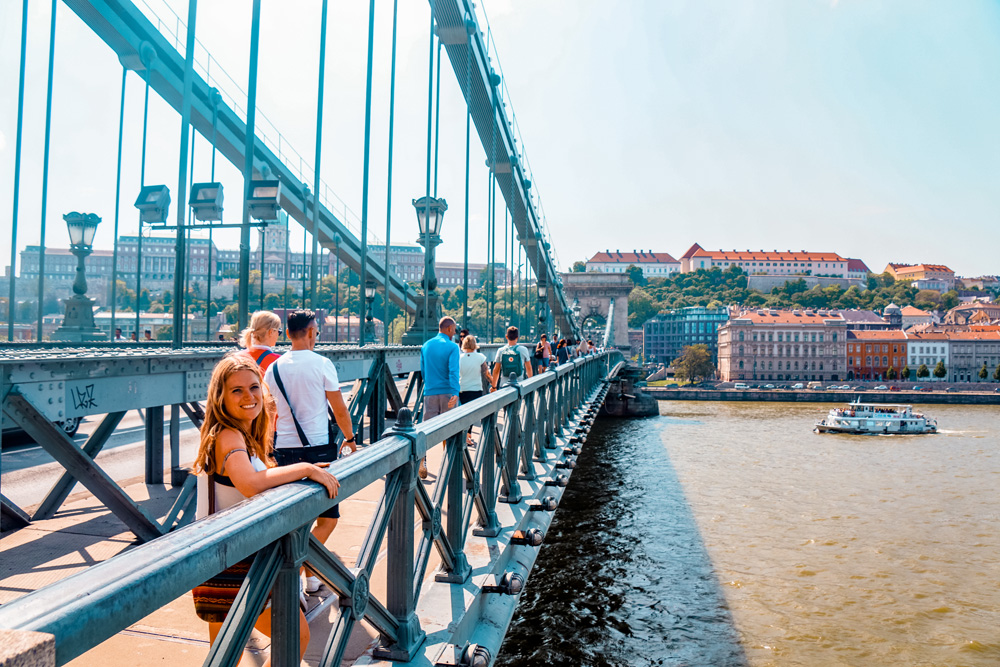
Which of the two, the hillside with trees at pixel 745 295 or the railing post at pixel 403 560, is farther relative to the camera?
the hillside with trees at pixel 745 295

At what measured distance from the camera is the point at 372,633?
2.62m

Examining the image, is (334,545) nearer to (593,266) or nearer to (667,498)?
(667,498)

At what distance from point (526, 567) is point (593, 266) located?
11996 cm

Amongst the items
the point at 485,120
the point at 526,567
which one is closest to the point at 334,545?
the point at 526,567

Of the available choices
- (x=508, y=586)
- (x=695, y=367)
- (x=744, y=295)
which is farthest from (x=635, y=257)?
(x=508, y=586)

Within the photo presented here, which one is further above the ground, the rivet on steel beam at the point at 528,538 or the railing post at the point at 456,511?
the railing post at the point at 456,511

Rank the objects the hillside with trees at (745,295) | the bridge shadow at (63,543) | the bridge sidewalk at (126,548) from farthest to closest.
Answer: the hillside with trees at (745,295) < the bridge shadow at (63,543) < the bridge sidewalk at (126,548)

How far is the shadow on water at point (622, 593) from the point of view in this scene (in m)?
7.79

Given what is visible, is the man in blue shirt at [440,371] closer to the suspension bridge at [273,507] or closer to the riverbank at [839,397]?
the suspension bridge at [273,507]

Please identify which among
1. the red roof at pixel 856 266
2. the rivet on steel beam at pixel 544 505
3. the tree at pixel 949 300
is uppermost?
the red roof at pixel 856 266

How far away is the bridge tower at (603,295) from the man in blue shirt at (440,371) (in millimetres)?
48168

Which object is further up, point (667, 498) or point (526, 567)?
point (526, 567)

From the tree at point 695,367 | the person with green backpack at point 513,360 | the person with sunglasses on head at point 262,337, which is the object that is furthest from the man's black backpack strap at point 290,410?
the tree at point 695,367

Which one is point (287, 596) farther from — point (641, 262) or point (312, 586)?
point (641, 262)
